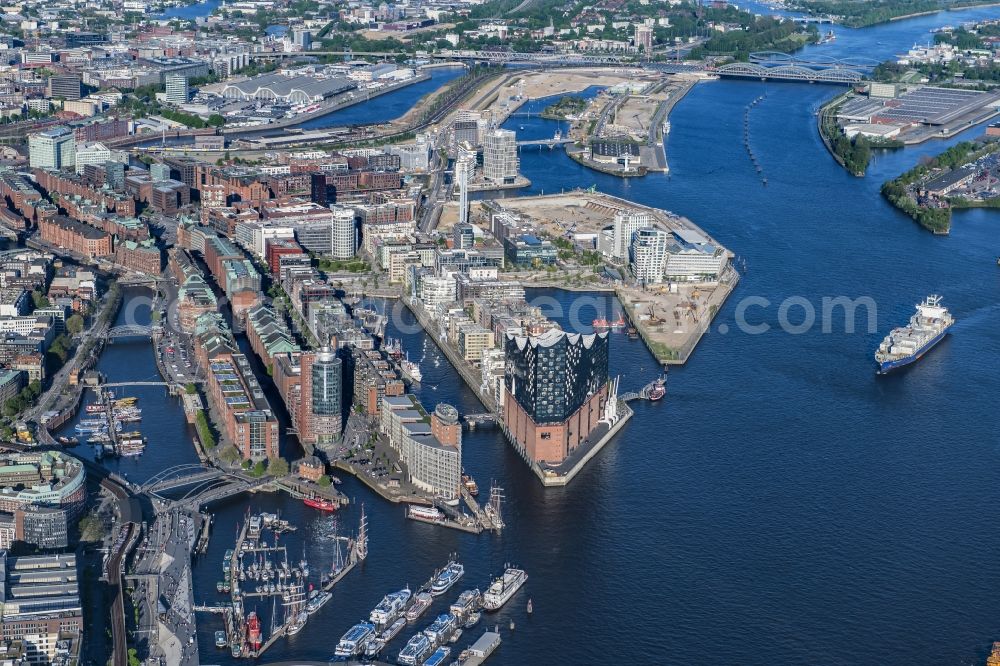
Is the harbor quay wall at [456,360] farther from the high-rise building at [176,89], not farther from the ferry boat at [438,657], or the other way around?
the high-rise building at [176,89]

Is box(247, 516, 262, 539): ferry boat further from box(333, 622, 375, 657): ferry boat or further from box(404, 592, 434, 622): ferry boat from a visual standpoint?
box(333, 622, 375, 657): ferry boat

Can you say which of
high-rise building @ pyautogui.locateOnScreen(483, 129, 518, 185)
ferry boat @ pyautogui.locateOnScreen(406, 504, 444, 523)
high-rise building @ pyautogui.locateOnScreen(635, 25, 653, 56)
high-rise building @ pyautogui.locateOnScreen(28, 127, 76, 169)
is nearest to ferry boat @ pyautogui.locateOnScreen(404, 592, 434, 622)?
ferry boat @ pyautogui.locateOnScreen(406, 504, 444, 523)

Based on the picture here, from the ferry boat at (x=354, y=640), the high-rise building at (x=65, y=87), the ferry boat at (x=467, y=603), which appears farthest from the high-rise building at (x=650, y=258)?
the high-rise building at (x=65, y=87)

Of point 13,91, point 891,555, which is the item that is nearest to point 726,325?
point 891,555

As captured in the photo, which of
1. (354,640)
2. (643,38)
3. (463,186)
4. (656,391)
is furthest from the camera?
(643,38)

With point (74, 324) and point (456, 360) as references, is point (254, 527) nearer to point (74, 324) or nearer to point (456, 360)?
point (456, 360)

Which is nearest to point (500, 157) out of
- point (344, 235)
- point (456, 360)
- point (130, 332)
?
point (344, 235)
